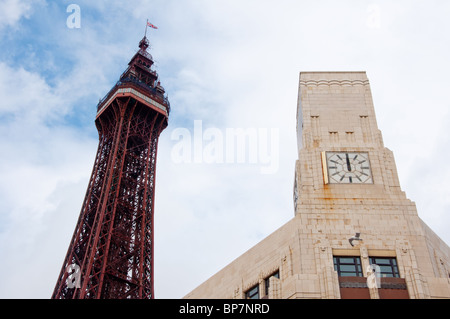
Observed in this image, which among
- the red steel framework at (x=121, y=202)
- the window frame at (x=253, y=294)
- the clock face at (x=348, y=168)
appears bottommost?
the window frame at (x=253, y=294)

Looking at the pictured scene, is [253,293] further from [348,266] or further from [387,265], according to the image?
[387,265]

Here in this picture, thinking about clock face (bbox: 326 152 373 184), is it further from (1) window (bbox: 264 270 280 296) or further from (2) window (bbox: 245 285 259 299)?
(2) window (bbox: 245 285 259 299)

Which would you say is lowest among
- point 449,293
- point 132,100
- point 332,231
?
point 449,293

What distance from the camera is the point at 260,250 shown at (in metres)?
42.6

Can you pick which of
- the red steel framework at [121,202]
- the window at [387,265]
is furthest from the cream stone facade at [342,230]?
the red steel framework at [121,202]

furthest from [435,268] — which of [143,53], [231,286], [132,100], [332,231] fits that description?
[143,53]

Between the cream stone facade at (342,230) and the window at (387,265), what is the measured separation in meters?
0.07

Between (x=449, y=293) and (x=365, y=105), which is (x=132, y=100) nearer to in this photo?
(x=365, y=105)

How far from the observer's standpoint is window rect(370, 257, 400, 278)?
1449 inches

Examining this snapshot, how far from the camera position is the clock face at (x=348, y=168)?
4275 cm

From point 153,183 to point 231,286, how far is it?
5086cm

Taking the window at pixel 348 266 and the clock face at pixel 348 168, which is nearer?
the window at pixel 348 266

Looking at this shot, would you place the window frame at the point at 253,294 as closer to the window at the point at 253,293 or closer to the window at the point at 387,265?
the window at the point at 253,293

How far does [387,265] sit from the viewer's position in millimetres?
37312
